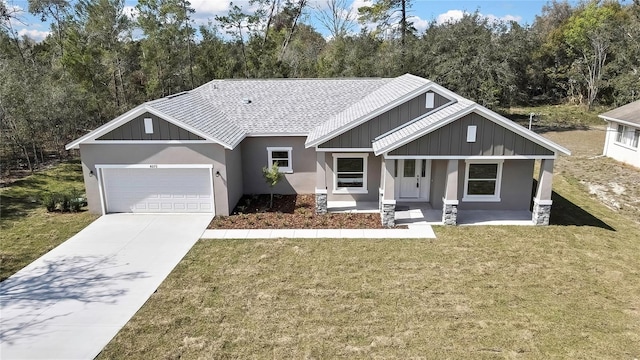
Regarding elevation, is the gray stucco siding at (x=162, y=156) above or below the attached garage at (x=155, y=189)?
above

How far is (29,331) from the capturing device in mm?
9633

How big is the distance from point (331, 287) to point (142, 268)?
551cm

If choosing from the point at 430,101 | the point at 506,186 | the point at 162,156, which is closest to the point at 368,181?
the point at 430,101

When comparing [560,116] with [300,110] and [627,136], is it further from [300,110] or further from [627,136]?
[300,110]

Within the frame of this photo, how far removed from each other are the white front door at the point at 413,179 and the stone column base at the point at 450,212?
2314 mm

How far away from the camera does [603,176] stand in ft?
74.3

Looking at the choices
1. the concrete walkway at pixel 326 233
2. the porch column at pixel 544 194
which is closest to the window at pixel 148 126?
the concrete walkway at pixel 326 233

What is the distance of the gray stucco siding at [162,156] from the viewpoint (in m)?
16.1

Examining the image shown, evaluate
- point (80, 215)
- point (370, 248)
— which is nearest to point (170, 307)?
point (370, 248)

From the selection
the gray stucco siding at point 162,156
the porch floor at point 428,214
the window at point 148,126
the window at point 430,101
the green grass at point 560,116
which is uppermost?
the window at point 430,101

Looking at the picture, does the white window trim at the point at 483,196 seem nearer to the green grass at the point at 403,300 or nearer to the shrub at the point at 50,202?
the green grass at the point at 403,300

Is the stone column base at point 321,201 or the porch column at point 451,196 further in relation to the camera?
the stone column base at point 321,201

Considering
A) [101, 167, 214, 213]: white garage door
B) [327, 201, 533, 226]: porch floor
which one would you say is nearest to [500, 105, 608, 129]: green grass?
[327, 201, 533, 226]: porch floor

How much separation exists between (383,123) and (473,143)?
3.42 metres
